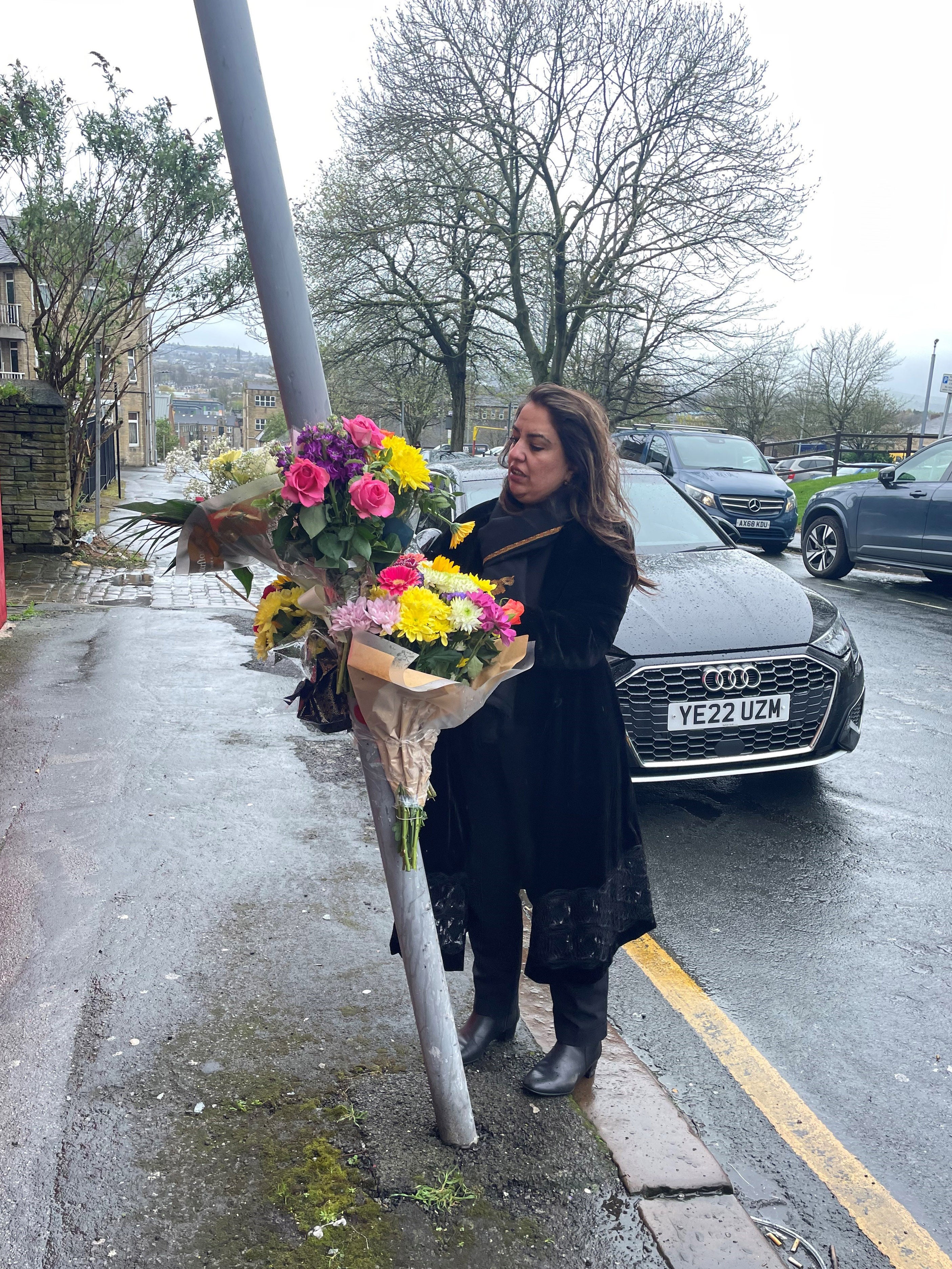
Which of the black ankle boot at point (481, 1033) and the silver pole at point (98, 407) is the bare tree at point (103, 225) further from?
the black ankle boot at point (481, 1033)

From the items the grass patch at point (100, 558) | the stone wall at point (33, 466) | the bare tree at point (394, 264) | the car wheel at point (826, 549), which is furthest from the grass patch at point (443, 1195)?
the bare tree at point (394, 264)

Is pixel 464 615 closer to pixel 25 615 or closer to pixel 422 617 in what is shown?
pixel 422 617

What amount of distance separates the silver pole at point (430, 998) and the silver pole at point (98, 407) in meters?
12.1

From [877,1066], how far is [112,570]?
11.2 metres

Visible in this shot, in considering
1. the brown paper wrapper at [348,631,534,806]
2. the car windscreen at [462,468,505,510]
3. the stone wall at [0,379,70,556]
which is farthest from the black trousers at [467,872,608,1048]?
the stone wall at [0,379,70,556]

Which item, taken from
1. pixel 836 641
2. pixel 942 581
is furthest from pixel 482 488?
pixel 942 581

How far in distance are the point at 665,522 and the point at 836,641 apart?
1592mm

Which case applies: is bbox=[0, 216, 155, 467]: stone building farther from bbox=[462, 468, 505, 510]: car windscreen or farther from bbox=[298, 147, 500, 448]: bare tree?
bbox=[462, 468, 505, 510]: car windscreen

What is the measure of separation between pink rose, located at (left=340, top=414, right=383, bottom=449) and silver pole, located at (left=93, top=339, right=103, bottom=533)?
12.2 meters

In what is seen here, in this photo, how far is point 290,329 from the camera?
2.16m

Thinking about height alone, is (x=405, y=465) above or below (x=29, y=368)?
below

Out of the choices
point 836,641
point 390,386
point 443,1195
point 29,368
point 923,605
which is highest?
point 390,386

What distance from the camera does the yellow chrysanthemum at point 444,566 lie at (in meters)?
2.28

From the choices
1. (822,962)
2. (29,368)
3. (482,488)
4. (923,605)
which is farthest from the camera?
(29,368)
